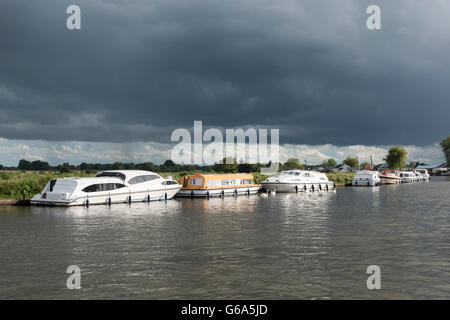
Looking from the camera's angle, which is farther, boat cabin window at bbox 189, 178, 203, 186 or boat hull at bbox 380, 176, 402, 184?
boat hull at bbox 380, 176, 402, 184

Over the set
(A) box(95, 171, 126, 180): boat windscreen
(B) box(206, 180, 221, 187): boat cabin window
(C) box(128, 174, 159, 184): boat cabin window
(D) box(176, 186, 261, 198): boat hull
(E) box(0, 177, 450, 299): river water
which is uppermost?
(A) box(95, 171, 126, 180): boat windscreen

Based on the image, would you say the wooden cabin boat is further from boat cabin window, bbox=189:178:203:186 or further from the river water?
the river water

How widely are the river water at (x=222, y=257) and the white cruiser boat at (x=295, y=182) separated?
39.6 metres

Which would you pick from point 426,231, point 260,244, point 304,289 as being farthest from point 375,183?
point 304,289

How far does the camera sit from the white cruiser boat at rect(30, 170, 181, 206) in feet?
139

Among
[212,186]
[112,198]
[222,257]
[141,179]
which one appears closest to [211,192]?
[212,186]

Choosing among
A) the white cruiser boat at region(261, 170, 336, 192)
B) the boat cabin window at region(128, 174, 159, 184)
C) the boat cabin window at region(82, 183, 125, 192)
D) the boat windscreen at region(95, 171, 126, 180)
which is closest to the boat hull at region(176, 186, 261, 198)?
the boat cabin window at region(128, 174, 159, 184)

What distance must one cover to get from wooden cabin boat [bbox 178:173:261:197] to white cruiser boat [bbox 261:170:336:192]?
29.0ft

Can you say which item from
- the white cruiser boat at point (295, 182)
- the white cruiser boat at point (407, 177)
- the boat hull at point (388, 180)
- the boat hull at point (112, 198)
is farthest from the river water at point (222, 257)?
the white cruiser boat at point (407, 177)

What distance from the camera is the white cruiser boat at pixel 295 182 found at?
73.7 m

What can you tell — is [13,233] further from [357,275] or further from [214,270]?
[357,275]

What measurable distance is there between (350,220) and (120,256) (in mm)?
20745

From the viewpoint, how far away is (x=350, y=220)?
33656mm

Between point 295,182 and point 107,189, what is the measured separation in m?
38.9
